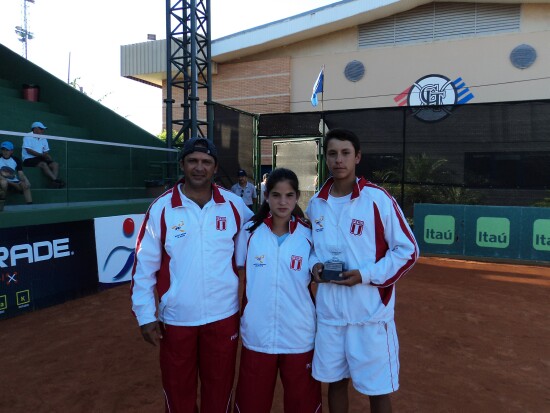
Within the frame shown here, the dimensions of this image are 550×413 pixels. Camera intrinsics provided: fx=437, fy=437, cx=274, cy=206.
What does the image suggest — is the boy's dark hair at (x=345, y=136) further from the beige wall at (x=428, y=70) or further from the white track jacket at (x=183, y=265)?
the beige wall at (x=428, y=70)

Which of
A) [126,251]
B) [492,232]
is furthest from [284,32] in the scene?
[126,251]

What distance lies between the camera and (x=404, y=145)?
378 inches

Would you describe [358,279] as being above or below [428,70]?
below

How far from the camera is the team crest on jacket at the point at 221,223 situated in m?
2.51

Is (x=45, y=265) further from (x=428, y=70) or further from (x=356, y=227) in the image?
(x=428, y=70)

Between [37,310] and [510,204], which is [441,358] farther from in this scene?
[510,204]

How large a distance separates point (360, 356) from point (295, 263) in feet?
1.98

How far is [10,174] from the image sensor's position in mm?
5742

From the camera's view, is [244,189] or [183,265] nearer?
[183,265]

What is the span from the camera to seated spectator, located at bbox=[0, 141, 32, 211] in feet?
18.5

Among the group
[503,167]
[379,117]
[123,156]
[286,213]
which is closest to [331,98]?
[379,117]

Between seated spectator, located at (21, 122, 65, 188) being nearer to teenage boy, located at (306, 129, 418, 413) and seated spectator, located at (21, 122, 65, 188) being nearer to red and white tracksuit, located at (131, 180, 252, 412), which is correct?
red and white tracksuit, located at (131, 180, 252, 412)

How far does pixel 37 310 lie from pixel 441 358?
16.6ft

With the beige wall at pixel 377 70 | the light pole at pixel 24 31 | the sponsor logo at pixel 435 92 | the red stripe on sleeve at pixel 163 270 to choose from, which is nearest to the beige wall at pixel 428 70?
the beige wall at pixel 377 70
